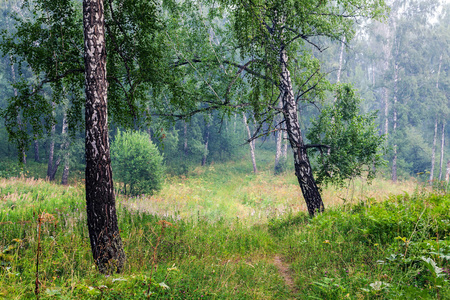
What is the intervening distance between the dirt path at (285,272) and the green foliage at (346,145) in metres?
4.01

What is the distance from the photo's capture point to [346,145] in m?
8.45

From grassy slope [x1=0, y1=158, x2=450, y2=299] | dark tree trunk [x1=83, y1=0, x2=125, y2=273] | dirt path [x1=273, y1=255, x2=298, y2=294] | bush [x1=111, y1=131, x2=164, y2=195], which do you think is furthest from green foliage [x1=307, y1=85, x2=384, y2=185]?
bush [x1=111, y1=131, x2=164, y2=195]

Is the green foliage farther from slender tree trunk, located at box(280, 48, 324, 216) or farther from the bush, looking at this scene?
the bush

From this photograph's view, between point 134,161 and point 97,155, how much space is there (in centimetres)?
1120

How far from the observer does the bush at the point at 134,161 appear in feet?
46.9

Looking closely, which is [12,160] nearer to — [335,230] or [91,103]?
[91,103]

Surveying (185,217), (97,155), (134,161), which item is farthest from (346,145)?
(134,161)

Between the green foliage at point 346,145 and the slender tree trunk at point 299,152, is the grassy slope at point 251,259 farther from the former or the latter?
the green foliage at point 346,145

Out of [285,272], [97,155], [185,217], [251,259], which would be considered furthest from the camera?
[185,217]

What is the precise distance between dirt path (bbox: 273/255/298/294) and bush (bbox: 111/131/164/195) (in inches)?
423

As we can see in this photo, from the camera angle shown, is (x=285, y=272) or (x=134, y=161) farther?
(x=134, y=161)

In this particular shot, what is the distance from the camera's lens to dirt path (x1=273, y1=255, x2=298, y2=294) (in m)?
3.63

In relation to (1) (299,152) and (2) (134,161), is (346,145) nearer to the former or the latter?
(1) (299,152)

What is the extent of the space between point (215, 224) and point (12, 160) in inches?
1022
